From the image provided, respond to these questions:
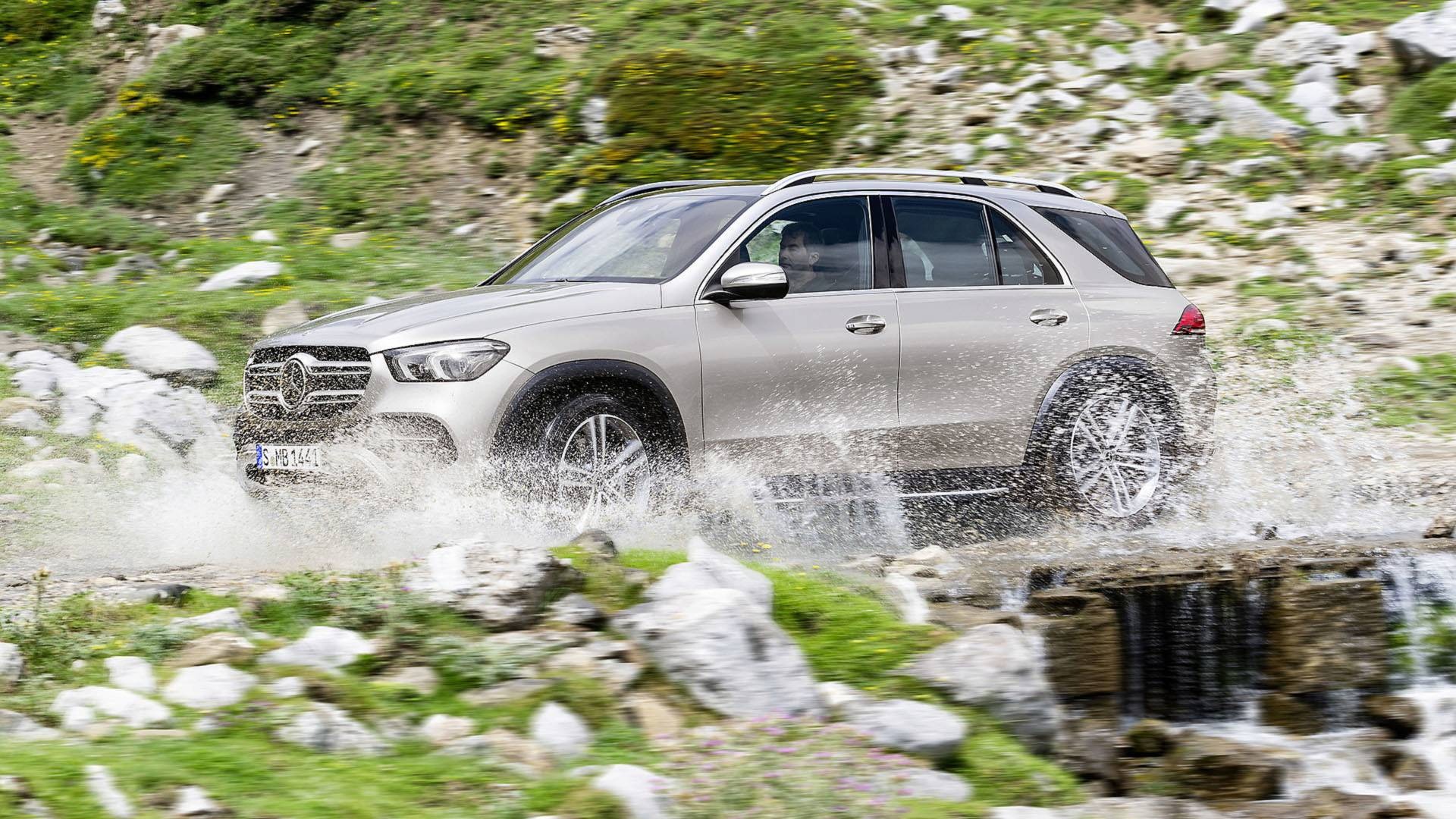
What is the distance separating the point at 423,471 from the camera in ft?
19.1

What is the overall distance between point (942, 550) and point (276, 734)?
372cm

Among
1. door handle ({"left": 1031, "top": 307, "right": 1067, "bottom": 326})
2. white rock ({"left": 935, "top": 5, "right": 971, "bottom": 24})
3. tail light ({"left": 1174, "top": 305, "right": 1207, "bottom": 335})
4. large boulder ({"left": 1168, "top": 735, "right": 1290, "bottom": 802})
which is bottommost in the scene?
large boulder ({"left": 1168, "top": 735, "right": 1290, "bottom": 802})

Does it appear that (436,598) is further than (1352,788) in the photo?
No

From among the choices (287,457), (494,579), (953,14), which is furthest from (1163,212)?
(494,579)

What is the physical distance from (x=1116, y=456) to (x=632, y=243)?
271cm

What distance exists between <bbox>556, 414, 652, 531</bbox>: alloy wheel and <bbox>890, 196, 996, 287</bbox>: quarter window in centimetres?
167

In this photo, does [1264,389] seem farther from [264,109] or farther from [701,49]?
[264,109]

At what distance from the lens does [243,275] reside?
38.3 ft

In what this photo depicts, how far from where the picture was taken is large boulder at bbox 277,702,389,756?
13.2 ft

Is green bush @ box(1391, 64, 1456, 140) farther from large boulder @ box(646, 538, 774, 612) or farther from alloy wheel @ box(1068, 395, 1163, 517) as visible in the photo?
large boulder @ box(646, 538, 774, 612)

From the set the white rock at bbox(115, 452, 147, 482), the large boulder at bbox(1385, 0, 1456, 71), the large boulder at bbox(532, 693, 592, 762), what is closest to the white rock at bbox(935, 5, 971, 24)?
the large boulder at bbox(1385, 0, 1456, 71)

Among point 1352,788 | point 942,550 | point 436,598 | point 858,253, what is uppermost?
point 858,253

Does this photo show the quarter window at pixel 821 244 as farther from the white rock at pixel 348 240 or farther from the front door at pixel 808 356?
the white rock at pixel 348 240

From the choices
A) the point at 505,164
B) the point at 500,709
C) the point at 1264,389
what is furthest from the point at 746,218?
the point at 505,164
